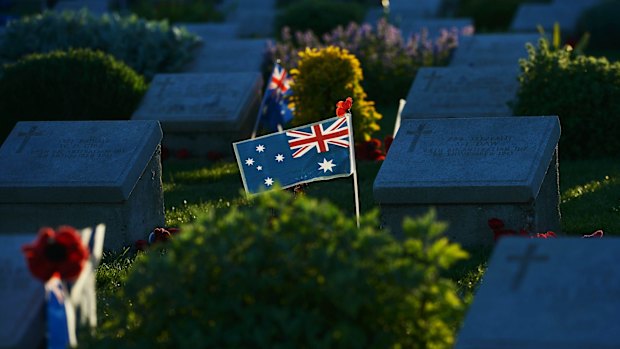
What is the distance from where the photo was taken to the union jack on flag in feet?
26.3

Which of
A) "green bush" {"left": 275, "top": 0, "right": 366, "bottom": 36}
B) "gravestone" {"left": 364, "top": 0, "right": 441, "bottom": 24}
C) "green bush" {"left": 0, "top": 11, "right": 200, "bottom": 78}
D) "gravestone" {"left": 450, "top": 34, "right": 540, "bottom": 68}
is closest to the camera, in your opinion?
"gravestone" {"left": 450, "top": 34, "right": 540, "bottom": 68}

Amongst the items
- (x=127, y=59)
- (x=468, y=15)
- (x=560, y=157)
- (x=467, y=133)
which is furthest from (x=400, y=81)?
(x=468, y=15)

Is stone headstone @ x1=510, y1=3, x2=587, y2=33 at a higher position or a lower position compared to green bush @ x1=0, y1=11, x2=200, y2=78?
lower

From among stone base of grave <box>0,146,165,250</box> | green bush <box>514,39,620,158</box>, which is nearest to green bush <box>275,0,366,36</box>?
green bush <box>514,39,620,158</box>

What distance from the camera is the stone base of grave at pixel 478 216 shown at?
27.0 feet

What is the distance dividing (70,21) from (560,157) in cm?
821

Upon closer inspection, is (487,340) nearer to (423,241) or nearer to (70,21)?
(423,241)

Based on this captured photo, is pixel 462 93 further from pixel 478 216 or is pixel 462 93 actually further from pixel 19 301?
pixel 19 301

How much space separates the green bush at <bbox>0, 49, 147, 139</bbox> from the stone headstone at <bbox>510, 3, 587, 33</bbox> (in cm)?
1170

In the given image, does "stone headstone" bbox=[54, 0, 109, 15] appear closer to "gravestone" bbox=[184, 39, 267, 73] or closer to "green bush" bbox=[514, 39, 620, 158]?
"gravestone" bbox=[184, 39, 267, 73]

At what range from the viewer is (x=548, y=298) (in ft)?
16.8

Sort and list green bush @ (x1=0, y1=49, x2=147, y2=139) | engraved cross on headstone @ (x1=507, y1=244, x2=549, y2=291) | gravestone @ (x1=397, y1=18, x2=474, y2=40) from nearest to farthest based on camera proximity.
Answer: engraved cross on headstone @ (x1=507, y1=244, x2=549, y2=291) → green bush @ (x1=0, y1=49, x2=147, y2=139) → gravestone @ (x1=397, y1=18, x2=474, y2=40)

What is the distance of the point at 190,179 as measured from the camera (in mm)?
11820

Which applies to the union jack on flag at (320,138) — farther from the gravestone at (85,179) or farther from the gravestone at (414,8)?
the gravestone at (414,8)
